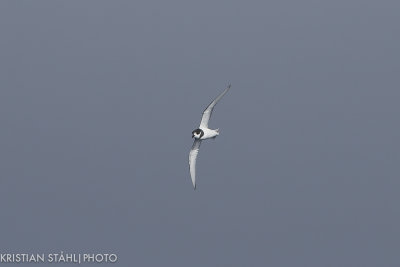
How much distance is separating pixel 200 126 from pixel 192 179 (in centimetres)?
594

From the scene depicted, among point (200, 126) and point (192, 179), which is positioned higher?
point (200, 126)

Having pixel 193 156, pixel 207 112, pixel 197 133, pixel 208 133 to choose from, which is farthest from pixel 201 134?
pixel 193 156

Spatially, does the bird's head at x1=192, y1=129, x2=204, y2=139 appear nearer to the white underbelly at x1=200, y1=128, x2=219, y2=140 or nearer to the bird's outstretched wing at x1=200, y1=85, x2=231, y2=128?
the white underbelly at x1=200, y1=128, x2=219, y2=140

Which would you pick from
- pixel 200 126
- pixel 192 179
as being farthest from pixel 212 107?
pixel 192 179

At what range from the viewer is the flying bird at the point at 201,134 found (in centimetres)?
7531

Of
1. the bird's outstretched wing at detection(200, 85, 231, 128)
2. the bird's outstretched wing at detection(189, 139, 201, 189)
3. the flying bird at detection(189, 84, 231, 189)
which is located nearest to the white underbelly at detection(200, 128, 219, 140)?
the flying bird at detection(189, 84, 231, 189)

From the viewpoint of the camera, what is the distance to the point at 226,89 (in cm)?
7231

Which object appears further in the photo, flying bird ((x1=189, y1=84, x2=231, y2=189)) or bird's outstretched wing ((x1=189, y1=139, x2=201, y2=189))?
bird's outstretched wing ((x1=189, y1=139, x2=201, y2=189))

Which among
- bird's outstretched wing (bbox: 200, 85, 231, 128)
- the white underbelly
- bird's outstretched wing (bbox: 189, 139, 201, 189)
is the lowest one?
bird's outstretched wing (bbox: 189, 139, 201, 189)

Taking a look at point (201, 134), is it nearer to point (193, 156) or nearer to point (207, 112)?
point (207, 112)

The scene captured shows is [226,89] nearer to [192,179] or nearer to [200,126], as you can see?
[200,126]

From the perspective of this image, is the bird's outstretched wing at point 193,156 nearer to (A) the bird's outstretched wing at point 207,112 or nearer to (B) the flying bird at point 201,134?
(B) the flying bird at point 201,134

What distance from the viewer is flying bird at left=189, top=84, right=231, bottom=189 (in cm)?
7531

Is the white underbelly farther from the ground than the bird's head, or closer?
farther from the ground
